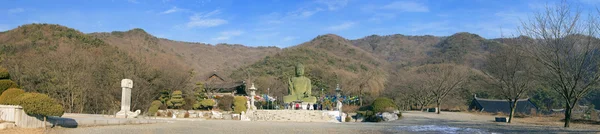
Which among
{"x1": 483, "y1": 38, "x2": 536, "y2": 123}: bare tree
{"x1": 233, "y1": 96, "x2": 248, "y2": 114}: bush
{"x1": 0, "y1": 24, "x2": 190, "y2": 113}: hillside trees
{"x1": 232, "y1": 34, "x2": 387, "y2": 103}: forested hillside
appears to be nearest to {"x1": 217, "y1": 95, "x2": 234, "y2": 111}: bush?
{"x1": 233, "y1": 96, "x2": 248, "y2": 114}: bush

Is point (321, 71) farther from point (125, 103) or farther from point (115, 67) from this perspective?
point (125, 103)

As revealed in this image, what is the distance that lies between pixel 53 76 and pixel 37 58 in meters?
3.73

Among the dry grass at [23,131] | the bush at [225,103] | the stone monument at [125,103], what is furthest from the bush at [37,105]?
the bush at [225,103]

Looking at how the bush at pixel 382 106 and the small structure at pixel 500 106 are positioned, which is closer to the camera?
the bush at pixel 382 106

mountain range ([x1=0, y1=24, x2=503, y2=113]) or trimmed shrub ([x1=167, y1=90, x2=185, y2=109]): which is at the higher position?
mountain range ([x1=0, y1=24, x2=503, y2=113])

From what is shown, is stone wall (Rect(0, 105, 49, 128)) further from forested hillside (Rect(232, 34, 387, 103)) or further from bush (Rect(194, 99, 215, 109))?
forested hillside (Rect(232, 34, 387, 103))

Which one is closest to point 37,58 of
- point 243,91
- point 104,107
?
point 104,107

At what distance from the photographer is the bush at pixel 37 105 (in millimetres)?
14328

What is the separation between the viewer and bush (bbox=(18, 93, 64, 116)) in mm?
14328

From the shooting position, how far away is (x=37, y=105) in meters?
14.4

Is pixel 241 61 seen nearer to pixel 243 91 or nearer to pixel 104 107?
pixel 243 91

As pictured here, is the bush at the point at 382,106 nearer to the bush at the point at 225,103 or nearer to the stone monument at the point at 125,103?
the bush at the point at 225,103

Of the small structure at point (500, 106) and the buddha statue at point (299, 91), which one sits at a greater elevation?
the buddha statue at point (299, 91)

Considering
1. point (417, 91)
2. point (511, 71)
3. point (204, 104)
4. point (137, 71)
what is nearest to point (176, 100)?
point (204, 104)
